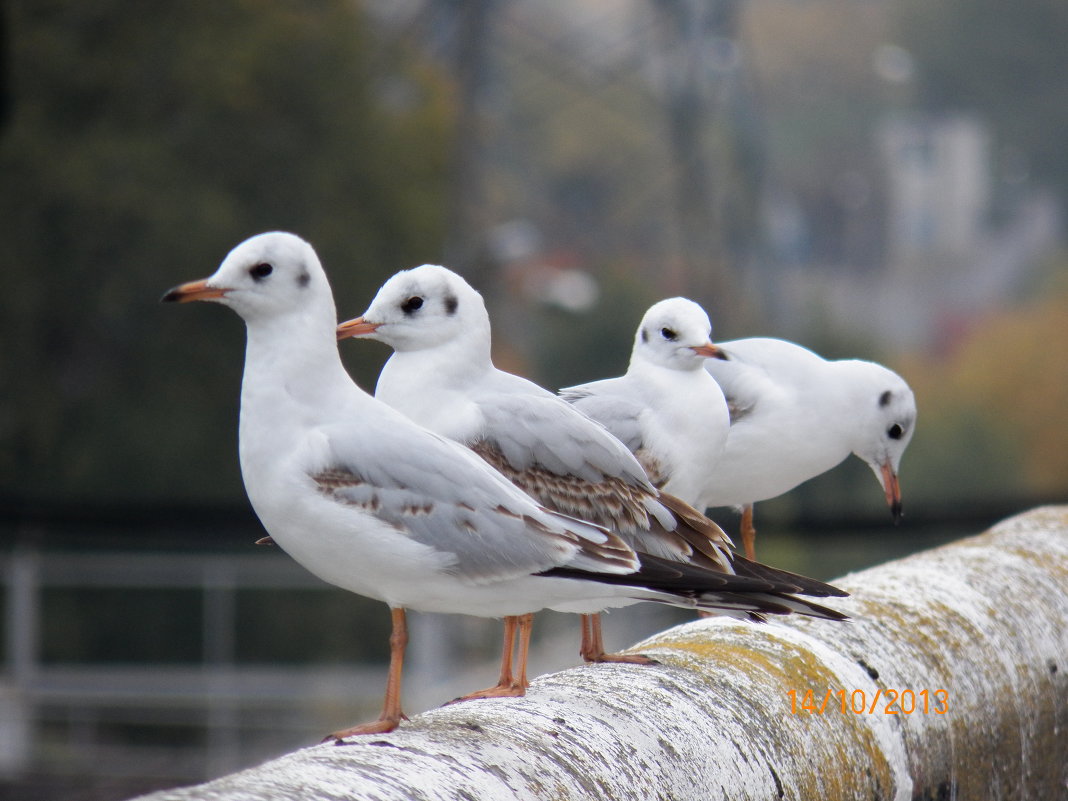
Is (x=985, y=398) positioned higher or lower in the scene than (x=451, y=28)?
lower

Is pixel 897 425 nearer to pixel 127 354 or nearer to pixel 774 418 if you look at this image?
pixel 774 418

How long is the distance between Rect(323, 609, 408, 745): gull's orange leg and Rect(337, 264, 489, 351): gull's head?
0.66 meters

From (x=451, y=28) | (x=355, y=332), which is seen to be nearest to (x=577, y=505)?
(x=355, y=332)

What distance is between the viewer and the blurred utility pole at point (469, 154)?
81.8ft

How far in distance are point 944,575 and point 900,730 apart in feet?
2.86

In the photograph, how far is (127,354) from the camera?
2627 cm

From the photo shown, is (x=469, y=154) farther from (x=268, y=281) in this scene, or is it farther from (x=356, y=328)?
(x=268, y=281)

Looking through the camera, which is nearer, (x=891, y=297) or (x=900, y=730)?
(x=900, y=730)

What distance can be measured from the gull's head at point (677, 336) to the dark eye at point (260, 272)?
3.83ft

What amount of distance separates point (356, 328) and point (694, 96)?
93.0 feet

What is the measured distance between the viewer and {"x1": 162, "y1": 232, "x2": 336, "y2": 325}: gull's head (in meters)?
3.12

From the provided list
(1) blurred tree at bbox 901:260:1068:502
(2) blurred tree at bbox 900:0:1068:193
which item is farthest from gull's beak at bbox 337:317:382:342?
(2) blurred tree at bbox 900:0:1068:193

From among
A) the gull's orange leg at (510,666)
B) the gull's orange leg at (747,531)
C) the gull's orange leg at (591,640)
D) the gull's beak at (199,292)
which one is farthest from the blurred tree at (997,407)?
the gull's beak at (199,292)

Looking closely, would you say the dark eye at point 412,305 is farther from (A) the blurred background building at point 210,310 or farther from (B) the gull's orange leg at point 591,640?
(A) the blurred background building at point 210,310
